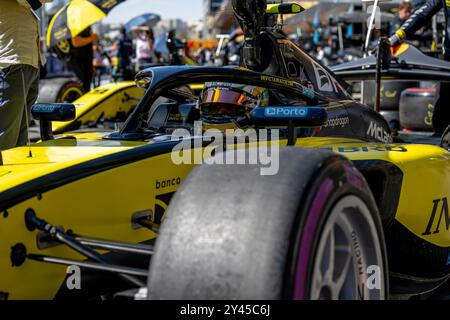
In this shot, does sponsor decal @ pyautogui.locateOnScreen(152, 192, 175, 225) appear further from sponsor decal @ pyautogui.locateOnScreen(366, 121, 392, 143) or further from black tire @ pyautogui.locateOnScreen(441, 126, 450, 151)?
black tire @ pyautogui.locateOnScreen(441, 126, 450, 151)

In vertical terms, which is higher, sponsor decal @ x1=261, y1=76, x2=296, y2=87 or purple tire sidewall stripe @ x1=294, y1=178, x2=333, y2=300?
sponsor decal @ x1=261, y1=76, x2=296, y2=87

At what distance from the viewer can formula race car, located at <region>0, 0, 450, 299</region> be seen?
1.66m

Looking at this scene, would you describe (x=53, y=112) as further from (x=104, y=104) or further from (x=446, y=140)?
(x=104, y=104)

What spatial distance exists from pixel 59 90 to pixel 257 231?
28.1ft

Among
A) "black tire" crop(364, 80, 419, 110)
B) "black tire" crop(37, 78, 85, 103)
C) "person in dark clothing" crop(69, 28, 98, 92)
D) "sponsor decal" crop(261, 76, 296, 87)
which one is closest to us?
"sponsor decal" crop(261, 76, 296, 87)

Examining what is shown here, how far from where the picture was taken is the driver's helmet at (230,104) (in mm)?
3469

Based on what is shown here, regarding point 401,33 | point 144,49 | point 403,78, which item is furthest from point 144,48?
point 403,78

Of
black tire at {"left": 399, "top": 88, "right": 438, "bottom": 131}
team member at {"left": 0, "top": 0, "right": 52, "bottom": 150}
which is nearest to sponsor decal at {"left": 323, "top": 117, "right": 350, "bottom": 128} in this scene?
team member at {"left": 0, "top": 0, "right": 52, "bottom": 150}

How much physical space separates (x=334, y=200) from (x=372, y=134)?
7.25 ft

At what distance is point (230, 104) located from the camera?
11.4ft

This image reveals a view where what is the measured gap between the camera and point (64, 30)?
948 cm

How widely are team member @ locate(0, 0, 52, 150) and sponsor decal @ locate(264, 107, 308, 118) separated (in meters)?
1.94
